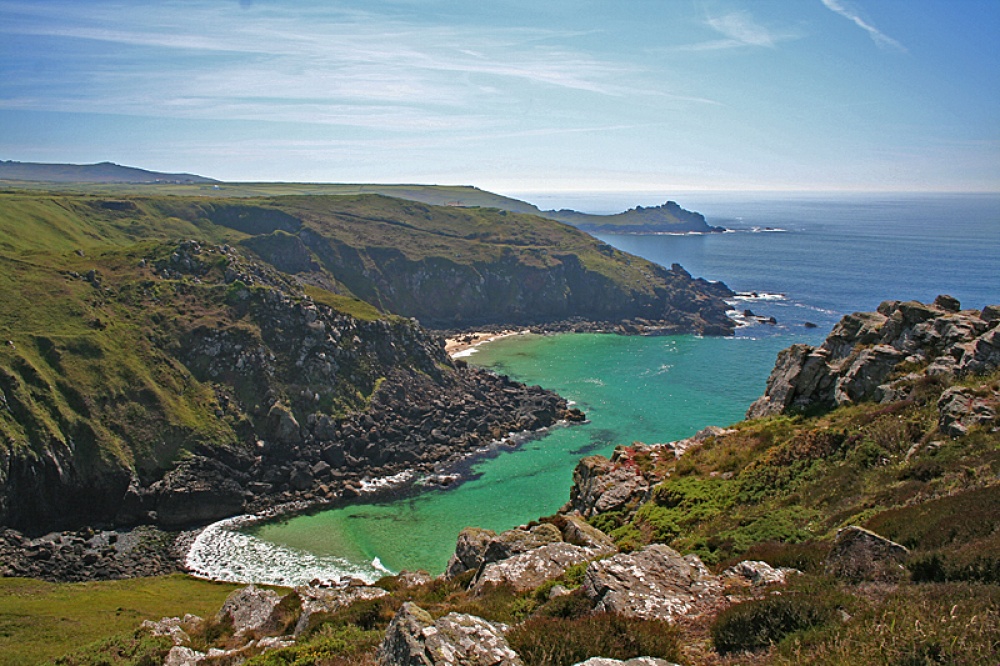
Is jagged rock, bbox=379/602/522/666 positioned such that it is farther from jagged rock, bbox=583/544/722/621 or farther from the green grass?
the green grass

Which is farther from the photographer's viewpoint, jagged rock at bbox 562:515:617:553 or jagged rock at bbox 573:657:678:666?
jagged rock at bbox 562:515:617:553

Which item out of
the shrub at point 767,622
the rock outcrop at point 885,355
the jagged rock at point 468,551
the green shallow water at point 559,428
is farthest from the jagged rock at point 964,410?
the green shallow water at point 559,428

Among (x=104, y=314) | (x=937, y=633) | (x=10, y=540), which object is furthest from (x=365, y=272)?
(x=937, y=633)

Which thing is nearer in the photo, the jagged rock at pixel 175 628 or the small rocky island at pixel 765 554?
the small rocky island at pixel 765 554

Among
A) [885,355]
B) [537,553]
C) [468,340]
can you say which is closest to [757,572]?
[537,553]

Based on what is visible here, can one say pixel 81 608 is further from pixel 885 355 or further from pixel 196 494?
pixel 885 355

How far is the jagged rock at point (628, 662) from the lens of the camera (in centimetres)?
847

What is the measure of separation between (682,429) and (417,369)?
35.9m

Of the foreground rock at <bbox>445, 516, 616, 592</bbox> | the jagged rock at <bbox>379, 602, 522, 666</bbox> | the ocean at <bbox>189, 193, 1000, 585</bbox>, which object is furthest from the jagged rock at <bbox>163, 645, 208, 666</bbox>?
the ocean at <bbox>189, 193, 1000, 585</bbox>

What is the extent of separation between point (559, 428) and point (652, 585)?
2493 inches

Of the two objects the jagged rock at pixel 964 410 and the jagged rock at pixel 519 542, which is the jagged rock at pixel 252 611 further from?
the jagged rock at pixel 964 410

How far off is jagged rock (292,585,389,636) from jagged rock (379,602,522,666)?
1028 centimetres

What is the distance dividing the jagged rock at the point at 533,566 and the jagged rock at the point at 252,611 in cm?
1047

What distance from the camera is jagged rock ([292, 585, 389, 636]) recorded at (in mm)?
20344
